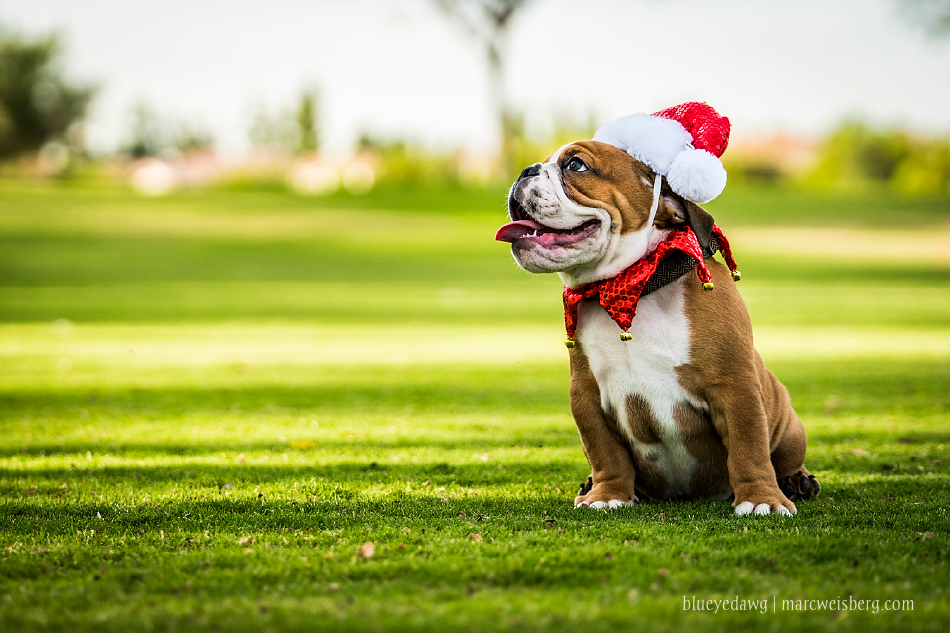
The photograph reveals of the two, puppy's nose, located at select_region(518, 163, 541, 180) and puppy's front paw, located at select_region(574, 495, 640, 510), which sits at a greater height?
puppy's nose, located at select_region(518, 163, 541, 180)

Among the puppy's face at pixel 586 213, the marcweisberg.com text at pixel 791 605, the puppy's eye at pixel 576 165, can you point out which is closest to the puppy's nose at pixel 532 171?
the puppy's face at pixel 586 213

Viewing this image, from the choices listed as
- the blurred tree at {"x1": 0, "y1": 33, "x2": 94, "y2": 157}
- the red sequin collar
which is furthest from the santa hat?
the blurred tree at {"x1": 0, "y1": 33, "x2": 94, "y2": 157}

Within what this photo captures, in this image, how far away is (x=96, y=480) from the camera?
5348mm

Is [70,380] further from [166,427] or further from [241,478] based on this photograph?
[241,478]

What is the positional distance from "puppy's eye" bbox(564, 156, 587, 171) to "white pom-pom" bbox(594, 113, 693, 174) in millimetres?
242

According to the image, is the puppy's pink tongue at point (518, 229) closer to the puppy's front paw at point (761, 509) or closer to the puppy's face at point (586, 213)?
the puppy's face at point (586, 213)

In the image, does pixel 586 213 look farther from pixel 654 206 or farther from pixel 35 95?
pixel 35 95

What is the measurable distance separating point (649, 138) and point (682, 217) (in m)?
0.43

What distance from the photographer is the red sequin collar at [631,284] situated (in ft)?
13.8

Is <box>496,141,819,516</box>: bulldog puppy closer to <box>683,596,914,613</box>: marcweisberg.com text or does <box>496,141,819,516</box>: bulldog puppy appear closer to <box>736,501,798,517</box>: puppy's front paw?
<box>736,501,798,517</box>: puppy's front paw

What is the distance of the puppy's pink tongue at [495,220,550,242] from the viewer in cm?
446

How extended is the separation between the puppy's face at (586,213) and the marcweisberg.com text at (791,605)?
5.84 ft

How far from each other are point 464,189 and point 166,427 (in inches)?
1359

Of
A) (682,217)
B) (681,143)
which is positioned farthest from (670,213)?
(681,143)
